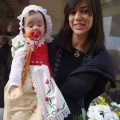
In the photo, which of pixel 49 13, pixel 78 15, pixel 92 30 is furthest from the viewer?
pixel 49 13

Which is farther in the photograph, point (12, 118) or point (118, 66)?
point (118, 66)

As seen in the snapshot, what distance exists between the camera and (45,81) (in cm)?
190

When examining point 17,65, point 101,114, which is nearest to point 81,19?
point 17,65

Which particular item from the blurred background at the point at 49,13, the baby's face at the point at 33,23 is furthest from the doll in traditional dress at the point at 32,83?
the blurred background at the point at 49,13

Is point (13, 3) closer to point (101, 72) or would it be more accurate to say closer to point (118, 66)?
point (118, 66)

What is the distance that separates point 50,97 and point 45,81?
110 mm

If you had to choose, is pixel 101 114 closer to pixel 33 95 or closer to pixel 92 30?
pixel 33 95

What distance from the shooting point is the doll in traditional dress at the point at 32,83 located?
1863 millimetres

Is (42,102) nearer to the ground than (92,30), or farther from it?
nearer to the ground

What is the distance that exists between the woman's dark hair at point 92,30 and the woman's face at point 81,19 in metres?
0.03

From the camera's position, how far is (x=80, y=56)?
2.08 m

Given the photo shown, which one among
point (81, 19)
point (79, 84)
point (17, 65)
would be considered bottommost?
point (79, 84)

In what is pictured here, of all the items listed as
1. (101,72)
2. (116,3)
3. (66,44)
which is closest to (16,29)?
(116,3)

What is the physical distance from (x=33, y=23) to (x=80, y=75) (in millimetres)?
477
